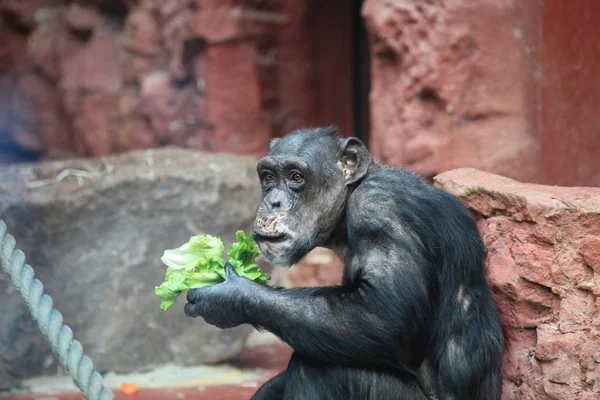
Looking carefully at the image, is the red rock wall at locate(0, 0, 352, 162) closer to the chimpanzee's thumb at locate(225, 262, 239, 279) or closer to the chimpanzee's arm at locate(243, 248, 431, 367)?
the chimpanzee's thumb at locate(225, 262, 239, 279)

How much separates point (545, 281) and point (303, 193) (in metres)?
1.21

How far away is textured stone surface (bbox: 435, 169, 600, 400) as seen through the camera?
3650 mm

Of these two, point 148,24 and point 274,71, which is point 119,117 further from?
point 274,71

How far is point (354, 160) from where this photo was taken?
4332mm

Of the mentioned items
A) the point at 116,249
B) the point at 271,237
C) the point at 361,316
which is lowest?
the point at 116,249

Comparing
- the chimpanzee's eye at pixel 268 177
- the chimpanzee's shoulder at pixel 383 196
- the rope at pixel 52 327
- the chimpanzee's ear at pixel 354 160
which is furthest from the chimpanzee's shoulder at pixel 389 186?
the rope at pixel 52 327

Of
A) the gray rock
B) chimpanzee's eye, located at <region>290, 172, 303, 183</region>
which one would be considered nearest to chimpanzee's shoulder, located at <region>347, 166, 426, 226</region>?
chimpanzee's eye, located at <region>290, 172, 303, 183</region>

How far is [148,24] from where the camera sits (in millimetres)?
9625

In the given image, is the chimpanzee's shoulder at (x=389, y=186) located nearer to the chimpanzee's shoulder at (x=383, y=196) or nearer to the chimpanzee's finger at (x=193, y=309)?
the chimpanzee's shoulder at (x=383, y=196)

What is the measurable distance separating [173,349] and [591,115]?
345 cm

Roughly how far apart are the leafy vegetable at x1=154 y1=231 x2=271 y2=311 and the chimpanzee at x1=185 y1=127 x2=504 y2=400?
18 centimetres

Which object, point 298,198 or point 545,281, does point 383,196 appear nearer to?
point 298,198

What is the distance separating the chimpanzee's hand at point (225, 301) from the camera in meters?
3.96

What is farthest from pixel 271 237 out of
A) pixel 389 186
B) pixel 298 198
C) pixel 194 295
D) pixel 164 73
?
pixel 164 73
